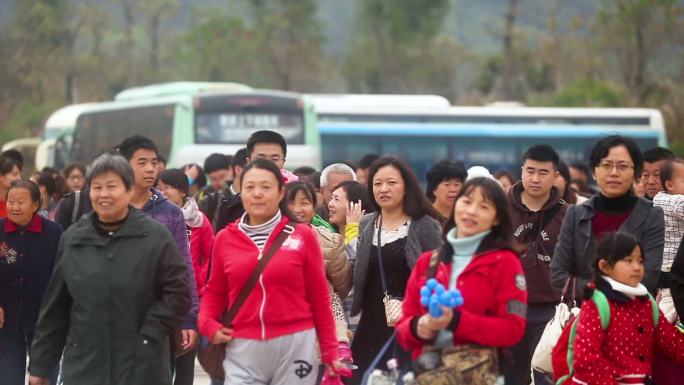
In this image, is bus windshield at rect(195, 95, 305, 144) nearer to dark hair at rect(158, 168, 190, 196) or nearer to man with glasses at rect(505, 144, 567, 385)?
dark hair at rect(158, 168, 190, 196)

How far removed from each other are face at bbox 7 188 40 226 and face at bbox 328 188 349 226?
1852 mm

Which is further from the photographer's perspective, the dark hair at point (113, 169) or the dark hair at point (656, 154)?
the dark hair at point (656, 154)

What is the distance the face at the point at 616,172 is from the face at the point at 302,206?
1906 mm

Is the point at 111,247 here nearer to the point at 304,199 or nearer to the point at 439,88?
the point at 304,199

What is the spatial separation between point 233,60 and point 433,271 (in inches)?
2179

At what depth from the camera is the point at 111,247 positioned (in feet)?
20.5

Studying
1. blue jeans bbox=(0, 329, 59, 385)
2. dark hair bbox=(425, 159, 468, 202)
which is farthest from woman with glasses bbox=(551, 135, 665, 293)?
blue jeans bbox=(0, 329, 59, 385)

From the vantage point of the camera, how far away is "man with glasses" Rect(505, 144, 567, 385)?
8.25 m

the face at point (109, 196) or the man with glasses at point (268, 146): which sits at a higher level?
the man with glasses at point (268, 146)

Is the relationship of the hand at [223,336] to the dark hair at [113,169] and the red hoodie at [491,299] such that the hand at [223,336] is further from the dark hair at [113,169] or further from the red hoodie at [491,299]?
the red hoodie at [491,299]

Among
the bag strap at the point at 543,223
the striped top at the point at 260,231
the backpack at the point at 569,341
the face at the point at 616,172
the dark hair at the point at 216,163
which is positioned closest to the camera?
the backpack at the point at 569,341

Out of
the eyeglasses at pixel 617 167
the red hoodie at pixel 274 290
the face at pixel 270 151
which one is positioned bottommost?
the red hoodie at pixel 274 290

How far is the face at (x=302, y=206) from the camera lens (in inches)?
315

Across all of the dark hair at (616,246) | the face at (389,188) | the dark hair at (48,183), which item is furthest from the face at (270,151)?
the dark hair at (48,183)
